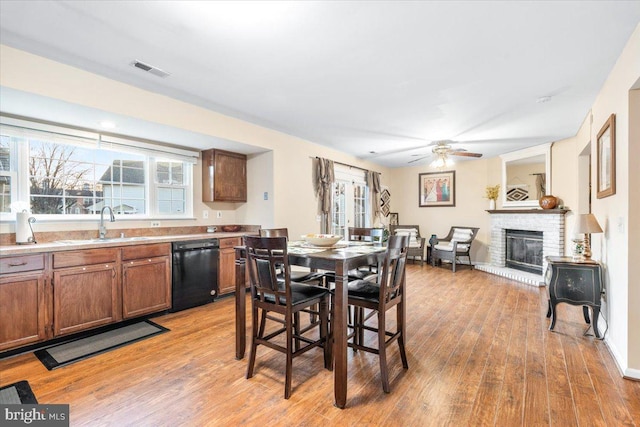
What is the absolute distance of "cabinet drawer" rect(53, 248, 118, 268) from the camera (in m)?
2.70

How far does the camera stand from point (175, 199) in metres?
4.34

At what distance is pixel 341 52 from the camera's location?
7.72 ft

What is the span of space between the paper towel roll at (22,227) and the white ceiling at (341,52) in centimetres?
97

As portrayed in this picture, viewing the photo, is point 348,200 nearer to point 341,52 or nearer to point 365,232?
point 365,232

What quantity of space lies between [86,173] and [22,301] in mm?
1594

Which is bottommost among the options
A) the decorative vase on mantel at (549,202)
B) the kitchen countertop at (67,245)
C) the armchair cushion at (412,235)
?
the armchair cushion at (412,235)

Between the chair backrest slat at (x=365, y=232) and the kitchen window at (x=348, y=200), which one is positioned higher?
the kitchen window at (x=348, y=200)

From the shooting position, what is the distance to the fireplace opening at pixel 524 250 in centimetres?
552

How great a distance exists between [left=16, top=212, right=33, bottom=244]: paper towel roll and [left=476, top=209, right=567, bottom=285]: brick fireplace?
22.1 ft

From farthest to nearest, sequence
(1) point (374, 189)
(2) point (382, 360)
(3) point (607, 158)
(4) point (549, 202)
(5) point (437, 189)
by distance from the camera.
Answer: (5) point (437, 189) → (1) point (374, 189) → (4) point (549, 202) → (3) point (607, 158) → (2) point (382, 360)

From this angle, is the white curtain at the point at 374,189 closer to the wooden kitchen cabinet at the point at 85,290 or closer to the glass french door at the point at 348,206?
the glass french door at the point at 348,206

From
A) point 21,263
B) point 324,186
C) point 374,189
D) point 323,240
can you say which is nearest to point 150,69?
point 21,263

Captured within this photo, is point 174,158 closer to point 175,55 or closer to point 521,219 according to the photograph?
point 175,55

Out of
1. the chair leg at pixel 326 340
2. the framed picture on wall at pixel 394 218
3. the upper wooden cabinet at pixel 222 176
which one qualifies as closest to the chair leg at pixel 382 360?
the chair leg at pixel 326 340
